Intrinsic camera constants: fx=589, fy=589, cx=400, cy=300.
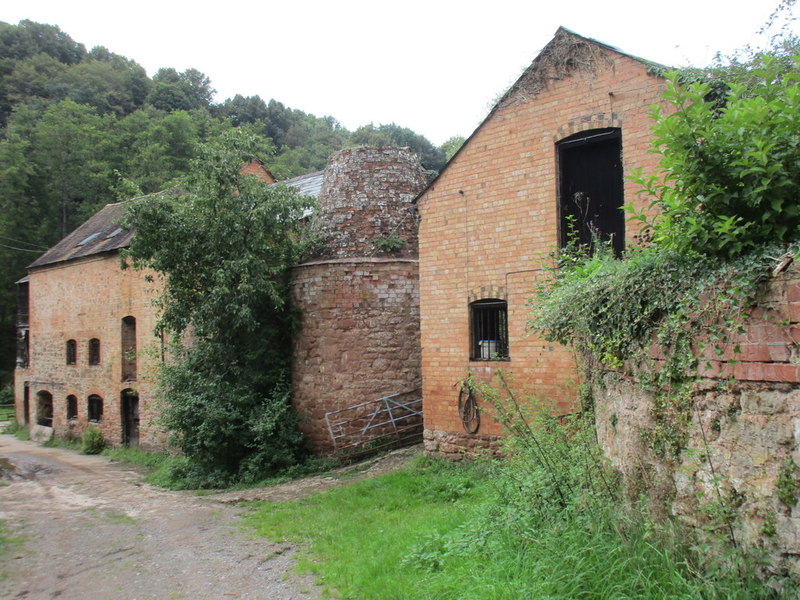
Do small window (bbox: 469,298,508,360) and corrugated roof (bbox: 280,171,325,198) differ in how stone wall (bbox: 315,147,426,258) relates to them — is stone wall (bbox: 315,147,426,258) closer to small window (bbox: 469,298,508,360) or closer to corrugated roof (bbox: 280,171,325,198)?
corrugated roof (bbox: 280,171,325,198)

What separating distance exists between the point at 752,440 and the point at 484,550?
8.66 ft

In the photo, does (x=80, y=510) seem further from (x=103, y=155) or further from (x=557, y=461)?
(x=103, y=155)

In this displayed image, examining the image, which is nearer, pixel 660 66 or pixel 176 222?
pixel 660 66

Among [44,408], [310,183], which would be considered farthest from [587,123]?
[44,408]

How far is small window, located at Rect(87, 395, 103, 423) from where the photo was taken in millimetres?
21250

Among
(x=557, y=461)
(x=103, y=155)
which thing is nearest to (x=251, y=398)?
(x=557, y=461)

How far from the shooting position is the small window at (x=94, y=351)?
21.3 metres

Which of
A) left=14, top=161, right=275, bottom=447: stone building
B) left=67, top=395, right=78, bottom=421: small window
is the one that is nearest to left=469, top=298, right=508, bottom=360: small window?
left=14, top=161, right=275, bottom=447: stone building

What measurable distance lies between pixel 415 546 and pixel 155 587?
309cm

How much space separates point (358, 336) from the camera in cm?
1366

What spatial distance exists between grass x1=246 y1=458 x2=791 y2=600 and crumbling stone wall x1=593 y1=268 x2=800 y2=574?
0.92ft

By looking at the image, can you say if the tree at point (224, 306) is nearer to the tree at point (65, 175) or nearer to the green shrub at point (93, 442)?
the green shrub at point (93, 442)

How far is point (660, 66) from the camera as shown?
8.39 m

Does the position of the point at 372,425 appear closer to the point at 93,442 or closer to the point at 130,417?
the point at 130,417
